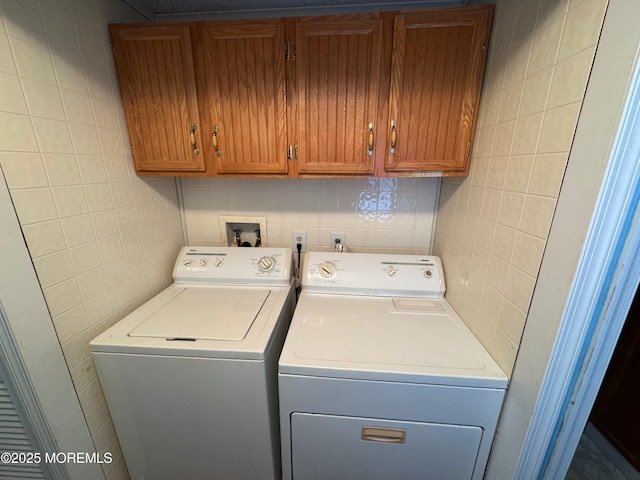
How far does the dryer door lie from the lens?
0.90 metres

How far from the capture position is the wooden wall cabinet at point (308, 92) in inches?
40.2

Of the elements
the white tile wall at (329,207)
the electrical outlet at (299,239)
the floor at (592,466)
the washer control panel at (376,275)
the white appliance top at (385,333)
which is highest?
the white tile wall at (329,207)

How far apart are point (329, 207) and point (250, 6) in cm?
114

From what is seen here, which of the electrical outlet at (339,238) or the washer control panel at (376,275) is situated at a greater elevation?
the electrical outlet at (339,238)

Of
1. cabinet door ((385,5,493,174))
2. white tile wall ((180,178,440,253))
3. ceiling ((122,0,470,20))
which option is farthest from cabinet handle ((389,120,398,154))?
ceiling ((122,0,470,20))

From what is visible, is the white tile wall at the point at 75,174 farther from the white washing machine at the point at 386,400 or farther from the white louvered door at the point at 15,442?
the white washing machine at the point at 386,400

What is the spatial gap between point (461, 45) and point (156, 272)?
1.87 m

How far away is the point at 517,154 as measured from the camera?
32.1 inches

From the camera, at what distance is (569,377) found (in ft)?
2.31

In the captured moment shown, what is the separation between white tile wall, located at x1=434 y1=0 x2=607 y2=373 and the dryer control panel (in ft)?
3.12

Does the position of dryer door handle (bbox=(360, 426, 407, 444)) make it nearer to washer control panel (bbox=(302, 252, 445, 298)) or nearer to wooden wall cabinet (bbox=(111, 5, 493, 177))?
washer control panel (bbox=(302, 252, 445, 298))

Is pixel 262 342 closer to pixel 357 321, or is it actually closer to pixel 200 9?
pixel 357 321

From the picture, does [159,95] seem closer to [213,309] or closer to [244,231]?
[244,231]

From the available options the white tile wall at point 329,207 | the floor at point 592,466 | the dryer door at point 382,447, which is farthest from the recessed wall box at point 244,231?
the floor at point 592,466
